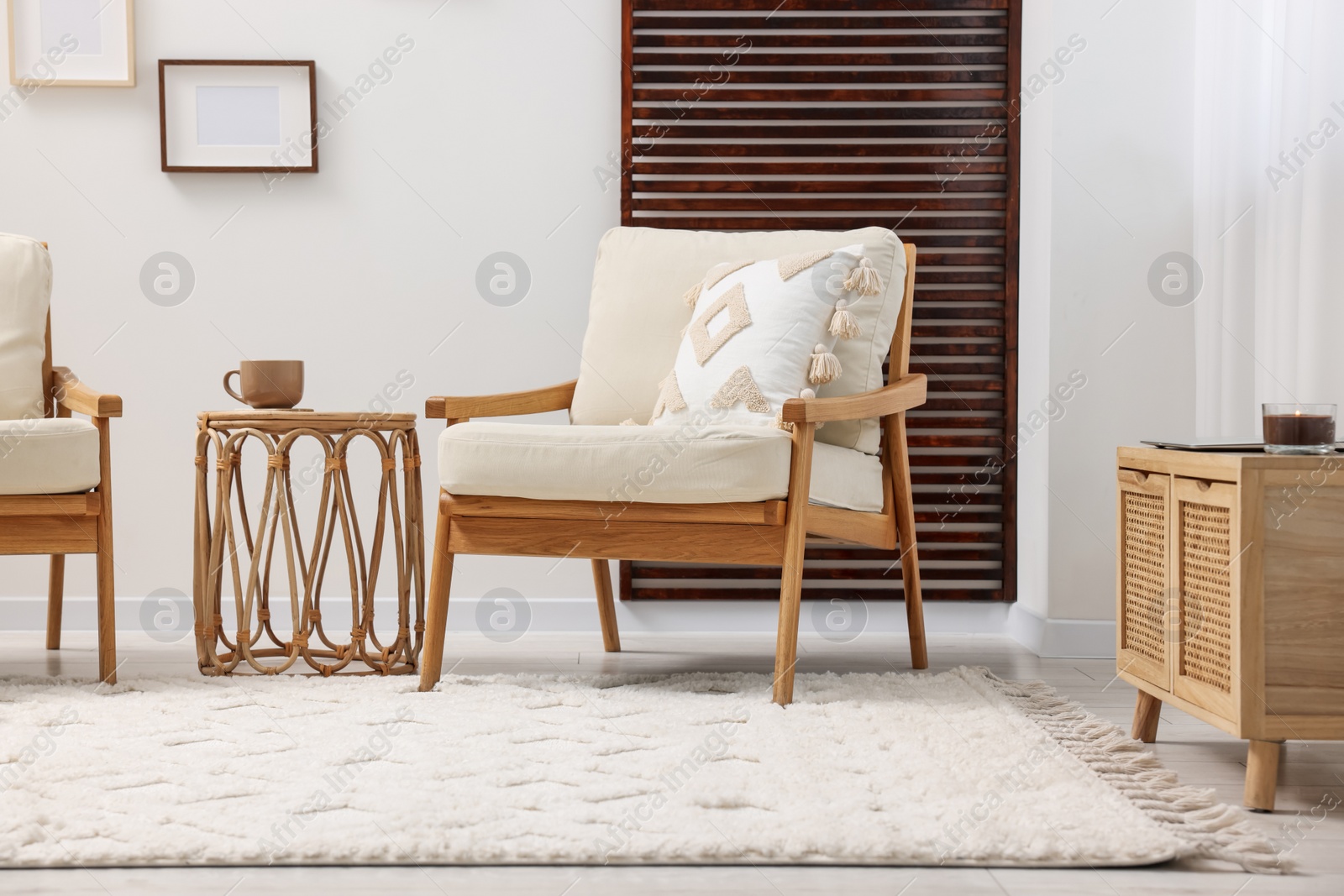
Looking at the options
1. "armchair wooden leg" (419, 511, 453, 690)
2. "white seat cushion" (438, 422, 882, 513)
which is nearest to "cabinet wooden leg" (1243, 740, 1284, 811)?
"white seat cushion" (438, 422, 882, 513)

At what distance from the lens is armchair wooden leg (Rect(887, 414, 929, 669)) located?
2.10 metres

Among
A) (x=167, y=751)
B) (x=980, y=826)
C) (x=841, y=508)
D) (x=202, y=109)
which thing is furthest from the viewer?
(x=202, y=109)

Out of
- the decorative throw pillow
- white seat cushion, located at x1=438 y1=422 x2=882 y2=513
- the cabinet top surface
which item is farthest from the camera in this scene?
the decorative throw pillow

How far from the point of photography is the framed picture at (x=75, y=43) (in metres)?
2.61

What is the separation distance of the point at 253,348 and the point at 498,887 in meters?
1.93

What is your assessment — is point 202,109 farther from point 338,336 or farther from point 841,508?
point 841,508

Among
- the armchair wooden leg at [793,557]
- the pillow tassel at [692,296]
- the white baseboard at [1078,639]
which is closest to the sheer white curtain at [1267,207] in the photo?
the white baseboard at [1078,639]

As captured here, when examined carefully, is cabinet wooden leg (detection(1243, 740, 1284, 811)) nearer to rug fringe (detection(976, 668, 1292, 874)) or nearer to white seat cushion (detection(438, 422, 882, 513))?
rug fringe (detection(976, 668, 1292, 874))

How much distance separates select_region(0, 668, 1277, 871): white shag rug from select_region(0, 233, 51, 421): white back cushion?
24.8 inches

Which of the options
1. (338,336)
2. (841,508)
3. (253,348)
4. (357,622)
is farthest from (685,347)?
(253,348)

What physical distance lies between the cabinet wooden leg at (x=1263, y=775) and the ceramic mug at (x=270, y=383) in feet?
5.65

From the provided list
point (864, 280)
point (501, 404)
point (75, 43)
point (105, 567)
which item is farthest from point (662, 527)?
point (75, 43)

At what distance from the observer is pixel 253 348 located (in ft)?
8.73

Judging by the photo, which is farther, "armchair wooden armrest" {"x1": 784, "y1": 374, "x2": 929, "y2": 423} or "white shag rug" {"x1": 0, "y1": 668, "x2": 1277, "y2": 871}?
"armchair wooden armrest" {"x1": 784, "y1": 374, "x2": 929, "y2": 423}
